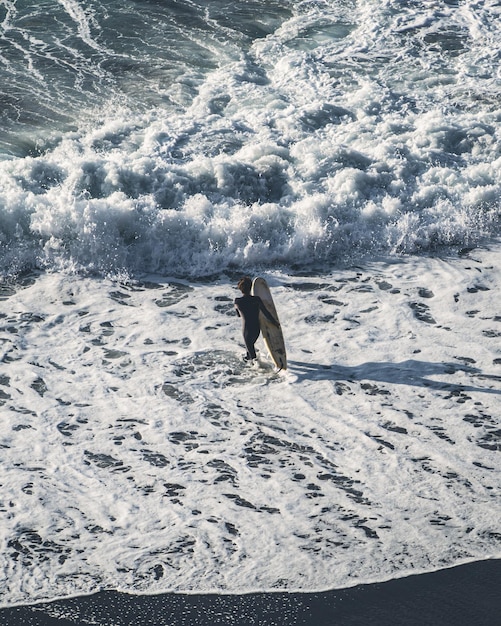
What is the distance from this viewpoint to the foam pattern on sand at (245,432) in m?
7.38

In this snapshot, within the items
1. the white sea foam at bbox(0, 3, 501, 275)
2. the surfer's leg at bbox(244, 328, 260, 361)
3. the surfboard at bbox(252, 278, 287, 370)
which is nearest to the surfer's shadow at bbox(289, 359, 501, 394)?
the surfboard at bbox(252, 278, 287, 370)

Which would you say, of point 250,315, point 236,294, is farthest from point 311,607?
point 236,294

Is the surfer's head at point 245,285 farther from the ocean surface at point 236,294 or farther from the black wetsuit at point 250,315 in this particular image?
the ocean surface at point 236,294

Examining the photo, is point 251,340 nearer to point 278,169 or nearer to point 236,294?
point 236,294

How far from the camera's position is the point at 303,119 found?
16.0 meters

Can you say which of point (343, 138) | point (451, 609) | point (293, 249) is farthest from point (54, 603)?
point (343, 138)

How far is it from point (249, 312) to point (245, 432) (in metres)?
1.55

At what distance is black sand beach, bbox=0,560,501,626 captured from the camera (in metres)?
6.64

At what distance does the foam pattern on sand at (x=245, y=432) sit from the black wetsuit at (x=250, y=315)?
38 centimetres

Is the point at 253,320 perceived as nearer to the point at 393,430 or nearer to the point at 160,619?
the point at 393,430

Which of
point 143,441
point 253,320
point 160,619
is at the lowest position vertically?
point 160,619

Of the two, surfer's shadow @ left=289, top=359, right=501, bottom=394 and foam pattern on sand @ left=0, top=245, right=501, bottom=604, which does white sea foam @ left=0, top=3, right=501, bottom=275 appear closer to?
foam pattern on sand @ left=0, top=245, right=501, bottom=604

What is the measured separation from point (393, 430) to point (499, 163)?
721 centimetres

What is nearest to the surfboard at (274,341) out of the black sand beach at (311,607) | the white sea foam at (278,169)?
the white sea foam at (278,169)
